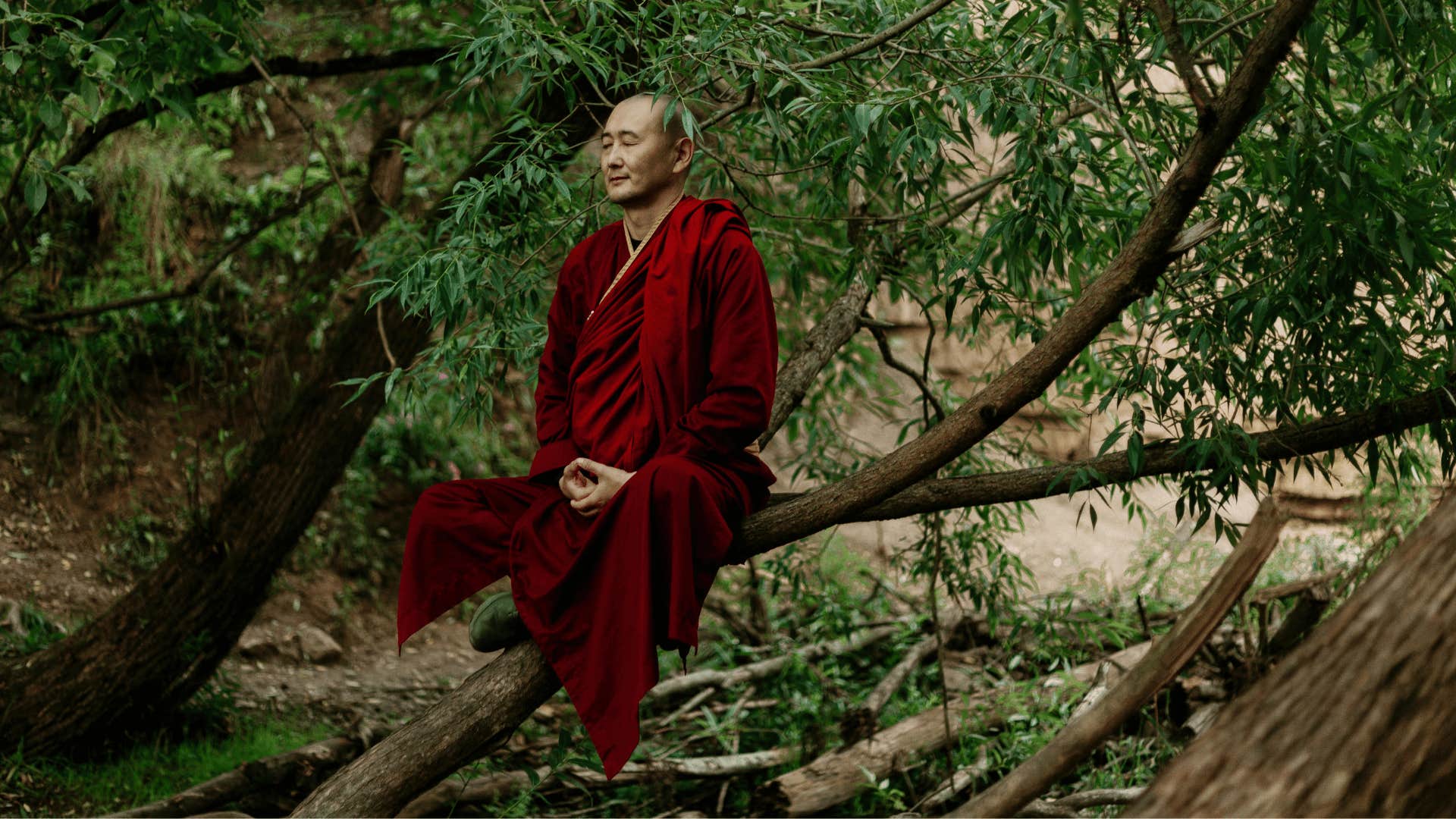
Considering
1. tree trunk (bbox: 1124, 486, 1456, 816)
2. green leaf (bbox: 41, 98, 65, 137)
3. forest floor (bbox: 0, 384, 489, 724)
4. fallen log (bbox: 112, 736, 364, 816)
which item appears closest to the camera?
tree trunk (bbox: 1124, 486, 1456, 816)

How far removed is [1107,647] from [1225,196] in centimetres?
337

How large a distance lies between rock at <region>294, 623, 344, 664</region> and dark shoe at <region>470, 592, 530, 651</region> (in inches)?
145

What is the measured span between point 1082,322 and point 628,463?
105cm

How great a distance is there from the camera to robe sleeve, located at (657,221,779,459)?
2600 mm

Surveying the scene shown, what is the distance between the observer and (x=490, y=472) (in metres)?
7.76

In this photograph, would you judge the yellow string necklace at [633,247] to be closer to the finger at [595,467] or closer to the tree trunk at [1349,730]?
the finger at [595,467]

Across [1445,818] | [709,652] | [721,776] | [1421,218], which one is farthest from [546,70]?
[709,652]

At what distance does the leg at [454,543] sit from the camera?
2834mm

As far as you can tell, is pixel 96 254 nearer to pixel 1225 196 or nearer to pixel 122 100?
pixel 122 100

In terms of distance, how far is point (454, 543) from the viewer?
2848 millimetres

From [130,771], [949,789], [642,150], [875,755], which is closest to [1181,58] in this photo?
[642,150]

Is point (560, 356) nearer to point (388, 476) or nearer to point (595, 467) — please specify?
point (595, 467)

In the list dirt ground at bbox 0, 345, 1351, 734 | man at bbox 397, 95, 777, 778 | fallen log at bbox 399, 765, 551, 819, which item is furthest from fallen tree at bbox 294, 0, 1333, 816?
dirt ground at bbox 0, 345, 1351, 734

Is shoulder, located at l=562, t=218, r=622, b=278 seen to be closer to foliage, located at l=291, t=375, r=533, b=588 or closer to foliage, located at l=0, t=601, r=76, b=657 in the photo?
foliage, located at l=0, t=601, r=76, b=657
